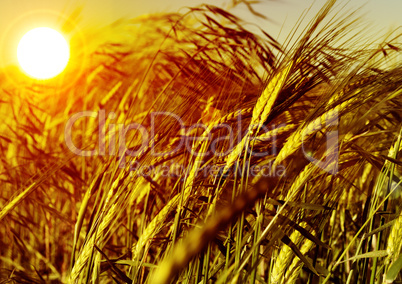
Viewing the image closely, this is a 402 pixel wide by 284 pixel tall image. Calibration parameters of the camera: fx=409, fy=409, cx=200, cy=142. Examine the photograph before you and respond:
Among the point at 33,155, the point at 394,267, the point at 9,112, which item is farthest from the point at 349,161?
the point at 9,112

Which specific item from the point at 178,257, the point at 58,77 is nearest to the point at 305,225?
the point at 178,257

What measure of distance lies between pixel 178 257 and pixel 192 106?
0.40 meters

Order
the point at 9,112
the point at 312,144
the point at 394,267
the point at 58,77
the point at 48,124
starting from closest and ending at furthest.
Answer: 1. the point at 394,267
2. the point at 312,144
3. the point at 48,124
4. the point at 58,77
5. the point at 9,112

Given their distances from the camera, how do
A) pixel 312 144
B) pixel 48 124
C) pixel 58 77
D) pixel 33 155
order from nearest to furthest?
pixel 312 144 < pixel 33 155 < pixel 48 124 < pixel 58 77

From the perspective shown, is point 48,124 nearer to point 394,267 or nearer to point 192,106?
point 192,106

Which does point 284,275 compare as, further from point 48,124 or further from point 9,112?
point 9,112

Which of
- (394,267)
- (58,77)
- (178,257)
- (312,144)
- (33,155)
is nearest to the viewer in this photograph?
(178,257)

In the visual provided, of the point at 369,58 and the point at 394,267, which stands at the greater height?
the point at 369,58

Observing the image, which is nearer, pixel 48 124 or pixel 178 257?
pixel 178 257

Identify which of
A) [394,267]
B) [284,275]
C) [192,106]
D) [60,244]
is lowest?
[60,244]

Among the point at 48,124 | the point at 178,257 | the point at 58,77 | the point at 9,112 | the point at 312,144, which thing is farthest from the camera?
the point at 9,112

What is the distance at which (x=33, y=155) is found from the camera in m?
1.09

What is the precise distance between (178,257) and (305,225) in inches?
16.5

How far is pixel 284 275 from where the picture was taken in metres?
0.61
